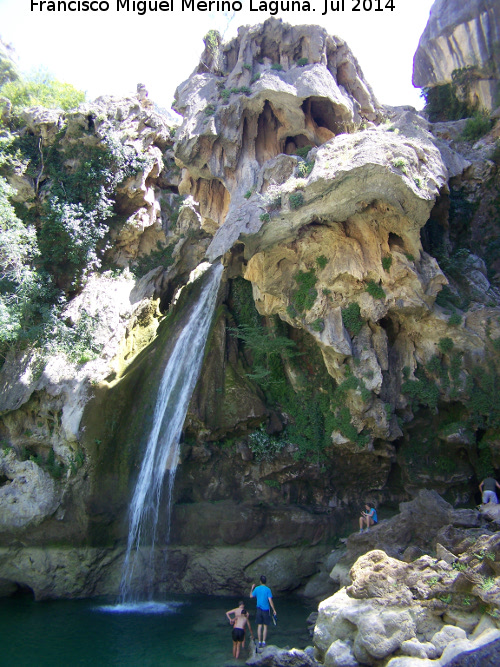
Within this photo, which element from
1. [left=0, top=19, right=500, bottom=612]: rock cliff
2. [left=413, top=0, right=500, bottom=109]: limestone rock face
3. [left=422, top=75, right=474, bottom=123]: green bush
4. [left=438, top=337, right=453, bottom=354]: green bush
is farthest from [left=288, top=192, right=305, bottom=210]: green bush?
[left=422, top=75, right=474, bottom=123]: green bush

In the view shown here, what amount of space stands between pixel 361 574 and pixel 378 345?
300 inches

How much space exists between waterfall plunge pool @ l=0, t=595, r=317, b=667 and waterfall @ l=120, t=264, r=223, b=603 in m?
1.26

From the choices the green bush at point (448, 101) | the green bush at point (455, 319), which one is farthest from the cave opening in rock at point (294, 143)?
the green bush at point (448, 101)

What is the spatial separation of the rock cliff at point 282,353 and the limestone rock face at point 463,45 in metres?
5.29

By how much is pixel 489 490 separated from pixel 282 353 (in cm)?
782

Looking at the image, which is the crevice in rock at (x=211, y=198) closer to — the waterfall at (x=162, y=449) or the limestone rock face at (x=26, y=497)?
the waterfall at (x=162, y=449)

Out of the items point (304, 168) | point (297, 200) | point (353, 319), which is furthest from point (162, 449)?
point (304, 168)

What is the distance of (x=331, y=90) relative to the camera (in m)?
17.6

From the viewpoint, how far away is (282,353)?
17453 mm

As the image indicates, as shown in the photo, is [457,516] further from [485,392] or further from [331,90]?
[331,90]

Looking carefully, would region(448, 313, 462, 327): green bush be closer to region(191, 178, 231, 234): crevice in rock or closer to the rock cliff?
the rock cliff

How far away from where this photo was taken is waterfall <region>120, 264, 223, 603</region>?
50.8ft

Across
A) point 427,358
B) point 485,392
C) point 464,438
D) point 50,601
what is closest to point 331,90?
point 427,358

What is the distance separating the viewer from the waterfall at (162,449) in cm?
1547
